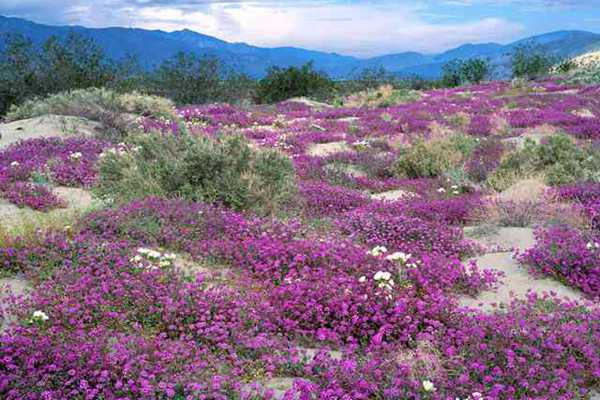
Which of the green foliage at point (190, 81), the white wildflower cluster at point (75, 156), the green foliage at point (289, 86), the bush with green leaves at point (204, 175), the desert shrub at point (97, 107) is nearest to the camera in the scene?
the bush with green leaves at point (204, 175)

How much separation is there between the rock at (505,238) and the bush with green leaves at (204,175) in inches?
119

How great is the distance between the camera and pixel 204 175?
9.71m

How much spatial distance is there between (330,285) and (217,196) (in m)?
3.98

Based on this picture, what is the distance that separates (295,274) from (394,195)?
5585 millimetres

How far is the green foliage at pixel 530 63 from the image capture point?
2096 inches

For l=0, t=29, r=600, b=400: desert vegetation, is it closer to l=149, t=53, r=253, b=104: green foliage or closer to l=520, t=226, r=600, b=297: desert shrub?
l=520, t=226, r=600, b=297: desert shrub

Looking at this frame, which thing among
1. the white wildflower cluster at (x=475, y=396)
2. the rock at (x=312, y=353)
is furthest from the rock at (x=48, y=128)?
the white wildflower cluster at (x=475, y=396)

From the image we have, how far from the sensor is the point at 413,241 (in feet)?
25.5

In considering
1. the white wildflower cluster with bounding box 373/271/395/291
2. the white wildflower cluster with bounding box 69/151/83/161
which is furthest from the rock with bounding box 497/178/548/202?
the white wildflower cluster with bounding box 69/151/83/161

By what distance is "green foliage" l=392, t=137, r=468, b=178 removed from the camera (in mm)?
12859

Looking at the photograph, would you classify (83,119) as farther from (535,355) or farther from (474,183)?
(535,355)

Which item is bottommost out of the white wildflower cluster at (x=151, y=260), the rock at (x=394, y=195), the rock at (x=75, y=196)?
the rock at (x=394, y=195)

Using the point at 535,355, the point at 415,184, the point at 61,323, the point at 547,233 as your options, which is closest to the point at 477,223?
the point at 547,233

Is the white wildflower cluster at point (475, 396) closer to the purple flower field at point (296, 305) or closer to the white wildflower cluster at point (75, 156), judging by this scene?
the purple flower field at point (296, 305)
